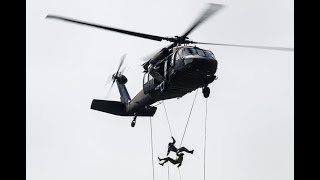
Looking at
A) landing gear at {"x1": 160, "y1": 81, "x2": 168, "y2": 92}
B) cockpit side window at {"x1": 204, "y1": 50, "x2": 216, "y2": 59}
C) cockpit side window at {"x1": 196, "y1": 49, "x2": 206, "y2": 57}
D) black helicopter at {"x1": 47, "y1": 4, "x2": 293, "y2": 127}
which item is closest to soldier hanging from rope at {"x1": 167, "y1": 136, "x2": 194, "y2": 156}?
black helicopter at {"x1": 47, "y1": 4, "x2": 293, "y2": 127}

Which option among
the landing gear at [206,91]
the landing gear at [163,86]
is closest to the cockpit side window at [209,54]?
the landing gear at [206,91]

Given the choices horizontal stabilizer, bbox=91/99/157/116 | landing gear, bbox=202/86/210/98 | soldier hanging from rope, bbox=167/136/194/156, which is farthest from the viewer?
horizontal stabilizer, bbox=91/99/157/116

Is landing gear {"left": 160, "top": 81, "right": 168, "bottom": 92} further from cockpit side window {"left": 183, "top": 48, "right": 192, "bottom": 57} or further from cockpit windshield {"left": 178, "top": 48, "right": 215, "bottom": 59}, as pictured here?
cockpit side window {"left": 183, "top": 48, "right": 192, "bottom": 57}

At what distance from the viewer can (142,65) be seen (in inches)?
800

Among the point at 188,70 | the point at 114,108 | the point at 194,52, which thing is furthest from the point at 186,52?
the point at 114,108

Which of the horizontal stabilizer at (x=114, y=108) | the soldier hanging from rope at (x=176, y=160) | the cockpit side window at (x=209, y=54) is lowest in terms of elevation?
the soldier hanging from rope at (x=176, y=160)

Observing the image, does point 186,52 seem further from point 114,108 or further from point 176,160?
point 114,108

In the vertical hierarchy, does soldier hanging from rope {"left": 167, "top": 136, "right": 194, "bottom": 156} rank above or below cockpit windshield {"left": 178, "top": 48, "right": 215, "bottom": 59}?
below

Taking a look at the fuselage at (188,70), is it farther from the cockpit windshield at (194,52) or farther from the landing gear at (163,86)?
the landing gear at (163,86)
